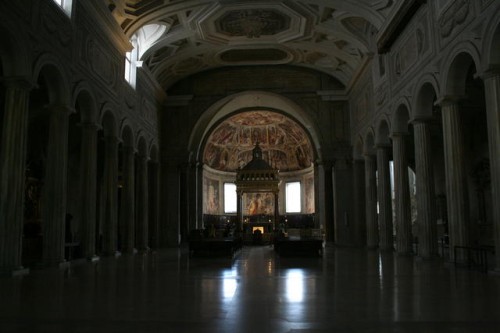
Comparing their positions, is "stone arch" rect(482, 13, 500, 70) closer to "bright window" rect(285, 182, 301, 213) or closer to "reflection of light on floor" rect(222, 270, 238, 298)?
"reflection of light on floor" rect(222, 270, 238, 298)

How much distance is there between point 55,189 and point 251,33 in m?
13.6

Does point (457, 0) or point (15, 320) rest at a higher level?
point (457, 0)

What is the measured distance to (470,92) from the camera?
19.0 meters

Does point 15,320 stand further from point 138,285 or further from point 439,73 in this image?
point 439,73

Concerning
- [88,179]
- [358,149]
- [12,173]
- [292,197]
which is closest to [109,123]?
[88,179]

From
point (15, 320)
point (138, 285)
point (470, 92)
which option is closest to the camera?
point (15, 320)

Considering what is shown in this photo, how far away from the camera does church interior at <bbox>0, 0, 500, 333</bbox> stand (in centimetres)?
689

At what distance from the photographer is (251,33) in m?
23.5

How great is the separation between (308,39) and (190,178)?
11.3 metres

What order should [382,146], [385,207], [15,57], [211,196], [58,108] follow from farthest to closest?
[211,196] < [382,146] < [385,207] < [58,108] < [15,57]

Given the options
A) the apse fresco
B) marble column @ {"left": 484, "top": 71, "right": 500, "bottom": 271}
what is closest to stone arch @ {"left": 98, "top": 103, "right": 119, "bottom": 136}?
marble column @ {"left": 484, "top": 71, "right": 500, "bottom": 271}

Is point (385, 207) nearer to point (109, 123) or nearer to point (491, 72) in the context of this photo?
point (491, 72)

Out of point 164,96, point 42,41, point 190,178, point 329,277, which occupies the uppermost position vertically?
point 164,96

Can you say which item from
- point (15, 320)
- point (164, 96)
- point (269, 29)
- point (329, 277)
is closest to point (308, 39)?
point (269, 29)
